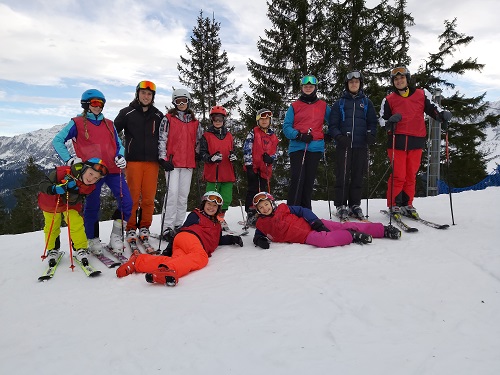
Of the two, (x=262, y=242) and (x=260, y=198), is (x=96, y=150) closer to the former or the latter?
(x=260, y=198)

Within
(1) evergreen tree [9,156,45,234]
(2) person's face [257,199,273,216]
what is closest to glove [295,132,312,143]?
(2) person's face [257,199,273,216]

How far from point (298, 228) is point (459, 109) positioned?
18.8 metres

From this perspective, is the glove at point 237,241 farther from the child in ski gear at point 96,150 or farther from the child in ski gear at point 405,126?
the child in ski gear at point 405,126

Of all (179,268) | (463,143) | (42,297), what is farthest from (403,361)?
(463,143)

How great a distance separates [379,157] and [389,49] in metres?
5.43

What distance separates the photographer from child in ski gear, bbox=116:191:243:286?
3.93 m

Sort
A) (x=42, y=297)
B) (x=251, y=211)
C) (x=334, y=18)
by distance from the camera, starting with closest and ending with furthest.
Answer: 1. (x=42, y=297)
2. (x=251, y=211)
3. (x=334, y=18)

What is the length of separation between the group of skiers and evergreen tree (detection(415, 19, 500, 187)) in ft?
50.1

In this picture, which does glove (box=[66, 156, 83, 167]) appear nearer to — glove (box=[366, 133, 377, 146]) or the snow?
the snow

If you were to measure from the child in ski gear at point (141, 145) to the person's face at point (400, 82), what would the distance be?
420 centimetres

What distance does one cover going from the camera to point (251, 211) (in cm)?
670

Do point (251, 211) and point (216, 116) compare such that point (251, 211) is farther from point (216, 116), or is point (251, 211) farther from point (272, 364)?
point (272, 364)

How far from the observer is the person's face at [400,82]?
Result: 604 centimetres

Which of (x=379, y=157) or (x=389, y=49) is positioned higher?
(x=389, y=49)
